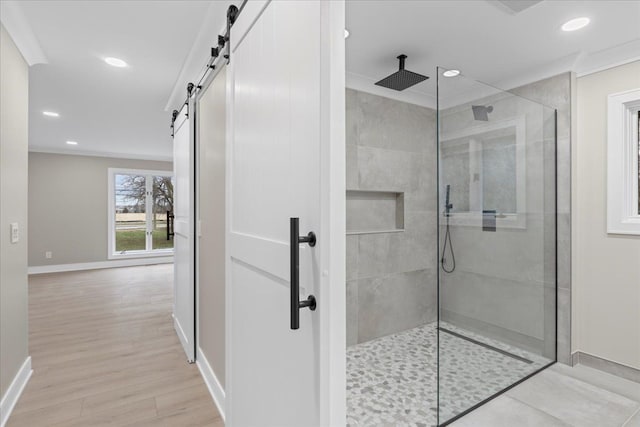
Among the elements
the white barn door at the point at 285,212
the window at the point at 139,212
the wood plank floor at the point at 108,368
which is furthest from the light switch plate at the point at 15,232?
the window at the point at 139,212

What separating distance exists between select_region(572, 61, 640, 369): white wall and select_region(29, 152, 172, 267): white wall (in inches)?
311

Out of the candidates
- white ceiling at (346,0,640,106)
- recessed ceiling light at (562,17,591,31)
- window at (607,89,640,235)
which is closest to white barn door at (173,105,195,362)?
white ceiling at (346,0,640,106)

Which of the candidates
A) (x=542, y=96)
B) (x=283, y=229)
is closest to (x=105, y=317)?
(x=283, y=229)

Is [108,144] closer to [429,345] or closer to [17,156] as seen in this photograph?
[17,156]

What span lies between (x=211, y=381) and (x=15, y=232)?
5.26 feet

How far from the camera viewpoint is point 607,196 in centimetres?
241

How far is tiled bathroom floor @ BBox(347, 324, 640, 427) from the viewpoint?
1.91m

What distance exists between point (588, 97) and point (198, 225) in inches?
126

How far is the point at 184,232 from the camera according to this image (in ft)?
9.65

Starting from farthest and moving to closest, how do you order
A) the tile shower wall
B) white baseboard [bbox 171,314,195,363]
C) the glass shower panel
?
the tile shower wall → white baseboard [bbox 171,314,195,363] → the glass shower panel

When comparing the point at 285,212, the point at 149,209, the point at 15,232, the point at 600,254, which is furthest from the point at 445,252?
the point at 149,209

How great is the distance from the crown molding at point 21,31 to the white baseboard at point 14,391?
219 cm

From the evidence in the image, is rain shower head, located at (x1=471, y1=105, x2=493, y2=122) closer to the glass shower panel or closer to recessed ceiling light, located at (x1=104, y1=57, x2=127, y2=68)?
the glass shower panel

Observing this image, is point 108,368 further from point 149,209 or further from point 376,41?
point 149,209
